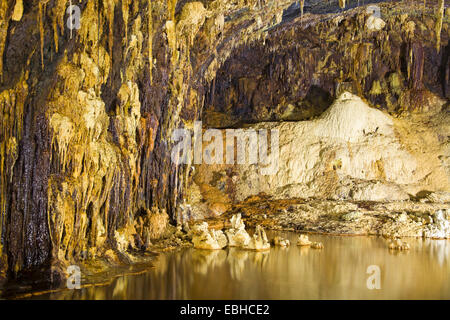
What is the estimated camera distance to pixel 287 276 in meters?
9.94

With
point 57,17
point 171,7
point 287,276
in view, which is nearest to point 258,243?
point 287,276

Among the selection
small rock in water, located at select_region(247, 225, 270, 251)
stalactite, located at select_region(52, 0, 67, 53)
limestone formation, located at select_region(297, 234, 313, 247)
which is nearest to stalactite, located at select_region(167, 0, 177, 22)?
stalactite, located at select_region(52, 0, 67, 53)

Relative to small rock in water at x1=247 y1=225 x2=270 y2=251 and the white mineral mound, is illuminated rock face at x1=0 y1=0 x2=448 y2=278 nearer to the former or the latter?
small rock in water at x1=247 y1=225 x2=270 y2=251

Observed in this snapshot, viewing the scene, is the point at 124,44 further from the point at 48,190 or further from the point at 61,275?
the point at 61,275

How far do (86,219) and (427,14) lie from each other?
20046 millimetres

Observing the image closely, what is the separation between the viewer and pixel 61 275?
894 cm

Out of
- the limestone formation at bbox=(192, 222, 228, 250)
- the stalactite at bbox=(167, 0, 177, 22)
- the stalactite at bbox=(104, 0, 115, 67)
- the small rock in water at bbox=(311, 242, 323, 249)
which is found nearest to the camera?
the stalactite at bbox=(104, 0, 115, 67)

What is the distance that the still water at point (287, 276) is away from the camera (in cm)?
845

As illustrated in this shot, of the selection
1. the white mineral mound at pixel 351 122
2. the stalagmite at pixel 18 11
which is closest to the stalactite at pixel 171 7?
the stalagmite at pixel 18 11

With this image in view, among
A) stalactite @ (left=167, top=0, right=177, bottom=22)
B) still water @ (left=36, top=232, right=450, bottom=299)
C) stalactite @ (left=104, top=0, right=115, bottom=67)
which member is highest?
stalactite @ (left=167, top=0, right=177, bottom=22)

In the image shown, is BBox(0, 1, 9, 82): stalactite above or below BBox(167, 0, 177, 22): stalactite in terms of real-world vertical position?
below

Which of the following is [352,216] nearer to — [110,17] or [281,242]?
[281,242]

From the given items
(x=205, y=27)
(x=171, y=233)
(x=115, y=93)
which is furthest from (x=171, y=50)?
(x=171, y=233)

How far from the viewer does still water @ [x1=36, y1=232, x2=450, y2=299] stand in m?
8.45
